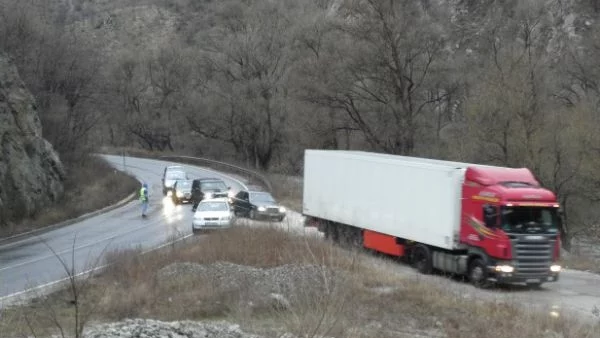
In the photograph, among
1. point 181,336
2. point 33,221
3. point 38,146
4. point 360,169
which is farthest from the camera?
point 38,146

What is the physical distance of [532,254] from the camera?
21109 millimetres

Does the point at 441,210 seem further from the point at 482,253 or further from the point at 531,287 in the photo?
the point at 531,287

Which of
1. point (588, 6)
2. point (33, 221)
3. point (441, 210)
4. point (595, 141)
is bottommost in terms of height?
point (33, 221)

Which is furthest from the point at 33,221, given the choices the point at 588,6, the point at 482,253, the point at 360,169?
the point at 588,6

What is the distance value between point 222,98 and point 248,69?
445 centimetres

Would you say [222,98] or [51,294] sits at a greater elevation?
[222,98]

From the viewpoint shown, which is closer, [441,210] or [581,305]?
[581,305]

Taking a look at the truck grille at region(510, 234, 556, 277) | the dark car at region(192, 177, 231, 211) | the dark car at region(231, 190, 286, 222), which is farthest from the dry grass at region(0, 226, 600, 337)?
the dark car at region(192, 177, 231, 211)

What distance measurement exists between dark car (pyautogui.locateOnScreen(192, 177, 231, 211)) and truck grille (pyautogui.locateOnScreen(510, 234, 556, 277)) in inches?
1116

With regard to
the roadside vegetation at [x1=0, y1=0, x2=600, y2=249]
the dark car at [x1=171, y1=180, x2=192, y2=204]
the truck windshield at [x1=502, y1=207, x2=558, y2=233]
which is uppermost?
Answer: the roadside vegetation at [x1=0, y1=0, x2=600, y2=249]

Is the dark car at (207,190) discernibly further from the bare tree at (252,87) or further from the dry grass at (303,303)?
the dry grass at (303,303)

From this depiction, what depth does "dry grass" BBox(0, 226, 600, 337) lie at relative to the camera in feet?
43.3

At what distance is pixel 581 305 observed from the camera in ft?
63.5

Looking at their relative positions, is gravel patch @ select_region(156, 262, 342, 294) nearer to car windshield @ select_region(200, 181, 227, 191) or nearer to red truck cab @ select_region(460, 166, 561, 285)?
red truck cab @ select_region(460, 166, 561, 285)
